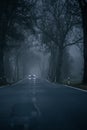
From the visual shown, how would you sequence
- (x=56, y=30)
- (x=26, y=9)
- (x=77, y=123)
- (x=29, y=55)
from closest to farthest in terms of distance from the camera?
(x=77, y=123) < (x=26, y=9) < (x=56, y=30) < (x=29, y=55)

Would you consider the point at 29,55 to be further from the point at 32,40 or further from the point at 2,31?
the point at 2,31

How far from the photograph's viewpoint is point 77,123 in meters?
8.82

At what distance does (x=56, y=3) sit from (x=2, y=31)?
38.4 feet

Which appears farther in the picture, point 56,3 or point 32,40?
point 32,40

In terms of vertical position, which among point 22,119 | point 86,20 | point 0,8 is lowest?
point 22,119

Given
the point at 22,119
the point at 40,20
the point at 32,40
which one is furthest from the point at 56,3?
the point at 22,119

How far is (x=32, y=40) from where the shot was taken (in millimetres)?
64125

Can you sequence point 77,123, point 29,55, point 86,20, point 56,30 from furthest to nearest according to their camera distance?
point 29,55
point 56,30
point 86,20
point 77,123

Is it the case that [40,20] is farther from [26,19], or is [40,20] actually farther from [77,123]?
[77,123]

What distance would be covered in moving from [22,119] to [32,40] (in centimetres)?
5472

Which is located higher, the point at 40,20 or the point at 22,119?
the point at 40,20

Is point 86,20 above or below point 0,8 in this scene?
below

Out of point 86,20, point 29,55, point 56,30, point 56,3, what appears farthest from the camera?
point 29,55

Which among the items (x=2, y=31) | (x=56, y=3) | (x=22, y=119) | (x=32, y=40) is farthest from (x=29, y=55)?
(x=22, y=119)
